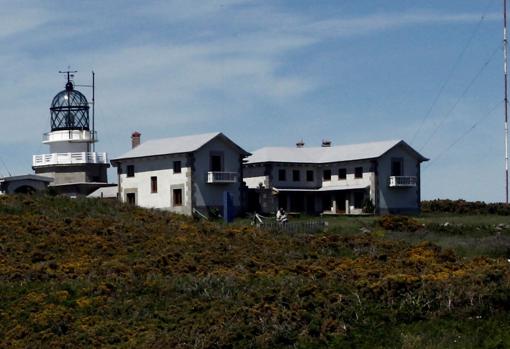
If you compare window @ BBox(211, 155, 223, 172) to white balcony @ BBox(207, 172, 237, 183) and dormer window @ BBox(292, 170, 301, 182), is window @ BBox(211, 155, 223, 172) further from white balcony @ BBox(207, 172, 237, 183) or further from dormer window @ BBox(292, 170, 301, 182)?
dormer window @ BBox(292, 170, 301, 182)

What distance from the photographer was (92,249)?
37.5m

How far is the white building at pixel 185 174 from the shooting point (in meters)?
72.4

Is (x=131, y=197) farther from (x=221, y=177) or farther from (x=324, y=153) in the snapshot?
(x=324, y=153)

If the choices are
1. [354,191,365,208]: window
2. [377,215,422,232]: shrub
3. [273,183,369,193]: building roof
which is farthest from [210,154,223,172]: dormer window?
[377,215,422,232]: shrub

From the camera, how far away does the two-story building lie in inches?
3078

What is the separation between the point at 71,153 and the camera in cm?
8381

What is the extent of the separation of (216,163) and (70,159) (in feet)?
48.5

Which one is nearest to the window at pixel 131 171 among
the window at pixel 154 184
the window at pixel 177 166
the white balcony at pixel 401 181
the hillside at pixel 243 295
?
the window at pixel 154 184

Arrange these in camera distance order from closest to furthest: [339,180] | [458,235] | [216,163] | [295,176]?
[458,235]
[216,163]
[339,180]
[295,176]

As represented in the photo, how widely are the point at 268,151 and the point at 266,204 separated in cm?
657

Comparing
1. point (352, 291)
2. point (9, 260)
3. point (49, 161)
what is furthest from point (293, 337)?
point (49, 161)

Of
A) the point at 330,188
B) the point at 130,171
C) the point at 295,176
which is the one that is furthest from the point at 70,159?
the point at 330,188

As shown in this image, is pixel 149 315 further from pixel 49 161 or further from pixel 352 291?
pixel 49 161

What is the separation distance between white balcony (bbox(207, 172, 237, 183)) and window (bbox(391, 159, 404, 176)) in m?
12.5
